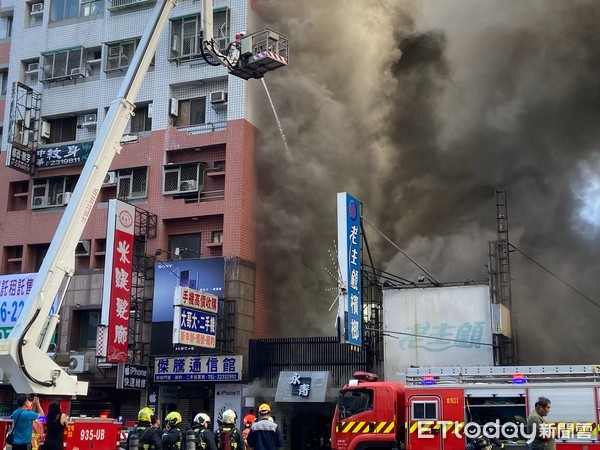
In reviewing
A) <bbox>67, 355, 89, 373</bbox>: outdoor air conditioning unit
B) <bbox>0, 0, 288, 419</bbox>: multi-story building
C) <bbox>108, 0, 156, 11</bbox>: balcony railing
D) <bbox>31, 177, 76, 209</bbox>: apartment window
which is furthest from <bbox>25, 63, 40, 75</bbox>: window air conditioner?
<bbox>67, 355, 89, 373</bbox>: outdoor air conditioning unit

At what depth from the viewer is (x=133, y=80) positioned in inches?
732

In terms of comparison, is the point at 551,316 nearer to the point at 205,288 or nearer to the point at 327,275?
the point at 327,275

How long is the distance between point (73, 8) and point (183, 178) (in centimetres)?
1024

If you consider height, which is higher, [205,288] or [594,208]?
[594,208]

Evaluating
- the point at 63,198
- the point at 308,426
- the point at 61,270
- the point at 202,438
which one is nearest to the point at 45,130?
the point at 63,198

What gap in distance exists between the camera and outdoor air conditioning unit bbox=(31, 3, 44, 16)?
3356cm

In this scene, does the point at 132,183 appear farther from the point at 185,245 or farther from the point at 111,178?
the point at 185,245

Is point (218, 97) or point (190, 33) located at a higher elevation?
point (190, 33)

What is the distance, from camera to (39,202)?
31.0 meters

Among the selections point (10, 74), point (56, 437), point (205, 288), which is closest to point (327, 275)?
point (205, 288)

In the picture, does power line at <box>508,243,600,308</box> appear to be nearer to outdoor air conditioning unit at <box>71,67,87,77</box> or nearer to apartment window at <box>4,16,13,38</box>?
outdoor air conditioning unit at <box>71,67,87,77</box>

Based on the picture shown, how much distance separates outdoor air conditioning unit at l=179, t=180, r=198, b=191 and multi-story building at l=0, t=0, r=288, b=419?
4cm

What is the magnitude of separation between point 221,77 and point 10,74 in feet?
34.5

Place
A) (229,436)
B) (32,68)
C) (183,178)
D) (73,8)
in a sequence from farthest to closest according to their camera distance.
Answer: (32,68) → (73,8) → (183,178) → (229,436)
